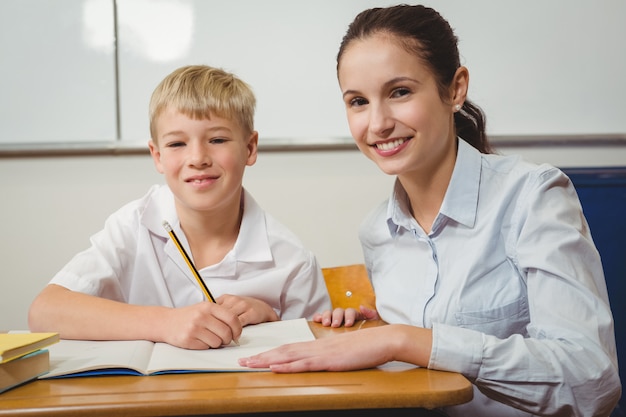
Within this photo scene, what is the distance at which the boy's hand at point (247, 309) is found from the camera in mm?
1286

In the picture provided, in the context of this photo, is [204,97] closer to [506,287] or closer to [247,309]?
[247,309]

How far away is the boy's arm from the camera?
3.37 ft

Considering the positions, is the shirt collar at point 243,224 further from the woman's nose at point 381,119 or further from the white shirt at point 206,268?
the woman's nose at point 381,119

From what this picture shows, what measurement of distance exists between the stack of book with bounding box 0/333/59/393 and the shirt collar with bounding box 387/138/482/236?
2.25 ft

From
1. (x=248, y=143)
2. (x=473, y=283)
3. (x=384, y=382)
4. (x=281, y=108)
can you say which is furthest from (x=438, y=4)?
(x=384, y=382)

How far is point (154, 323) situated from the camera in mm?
1100

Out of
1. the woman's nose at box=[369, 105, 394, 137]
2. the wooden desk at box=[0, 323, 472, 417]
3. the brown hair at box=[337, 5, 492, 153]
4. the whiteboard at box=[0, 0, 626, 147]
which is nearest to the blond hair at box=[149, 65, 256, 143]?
the brown hair at box=[337, 5, 492, 153]

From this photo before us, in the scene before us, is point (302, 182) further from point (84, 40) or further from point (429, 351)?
point (429, 351)

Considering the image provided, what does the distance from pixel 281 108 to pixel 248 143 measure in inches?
26.9

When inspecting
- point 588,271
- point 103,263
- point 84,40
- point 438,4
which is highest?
point 438,4

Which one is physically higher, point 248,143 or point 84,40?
point 84,40

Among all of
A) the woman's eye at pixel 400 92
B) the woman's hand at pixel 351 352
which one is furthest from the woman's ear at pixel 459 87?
the woman's hand at pixel 351 352

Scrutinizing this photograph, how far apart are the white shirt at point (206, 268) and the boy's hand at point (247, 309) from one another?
161 millimetres

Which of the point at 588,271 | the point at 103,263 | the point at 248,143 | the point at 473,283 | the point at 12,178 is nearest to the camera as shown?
the point at 588,271
